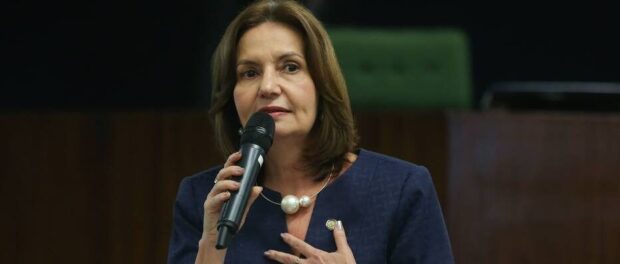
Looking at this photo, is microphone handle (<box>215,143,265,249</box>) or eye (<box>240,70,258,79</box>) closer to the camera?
microphone handle (<box>215,143,265,249</box>)

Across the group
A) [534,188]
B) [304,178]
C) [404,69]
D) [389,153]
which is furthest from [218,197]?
[404,69]

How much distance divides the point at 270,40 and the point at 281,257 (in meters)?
0.30

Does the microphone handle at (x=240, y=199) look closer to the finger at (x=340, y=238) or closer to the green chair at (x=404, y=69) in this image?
the finger at (x=340, y=238)

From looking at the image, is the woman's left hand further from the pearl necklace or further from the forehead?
the forehead

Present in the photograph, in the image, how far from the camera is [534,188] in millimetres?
2189

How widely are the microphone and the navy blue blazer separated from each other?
184 mm

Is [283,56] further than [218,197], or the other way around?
[283,56]

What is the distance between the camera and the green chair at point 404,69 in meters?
2.71

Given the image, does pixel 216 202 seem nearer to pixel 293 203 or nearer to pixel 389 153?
pixel 293 203

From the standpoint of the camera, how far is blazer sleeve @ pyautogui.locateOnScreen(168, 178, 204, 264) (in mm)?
1359

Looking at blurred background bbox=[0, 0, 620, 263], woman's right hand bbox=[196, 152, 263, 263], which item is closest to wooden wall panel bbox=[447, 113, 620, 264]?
blurred background bbox=[0, 0, 620, 263]

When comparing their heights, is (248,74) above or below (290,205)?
above

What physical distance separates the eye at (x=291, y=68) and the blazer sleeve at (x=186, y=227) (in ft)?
0.74

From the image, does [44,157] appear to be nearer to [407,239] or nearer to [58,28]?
[407,239]
